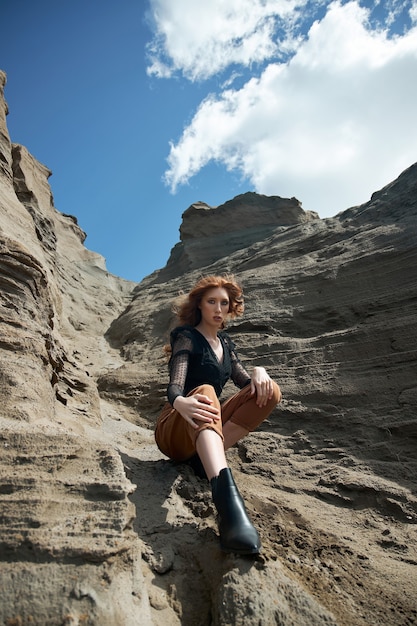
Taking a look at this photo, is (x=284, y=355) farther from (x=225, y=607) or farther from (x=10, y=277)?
(x=225, y=607)

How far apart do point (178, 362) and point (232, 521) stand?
1.28 meters

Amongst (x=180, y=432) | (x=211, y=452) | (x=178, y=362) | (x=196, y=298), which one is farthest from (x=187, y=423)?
(x=196, y=298)

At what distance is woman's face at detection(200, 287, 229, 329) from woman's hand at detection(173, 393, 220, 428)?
100 centimetres

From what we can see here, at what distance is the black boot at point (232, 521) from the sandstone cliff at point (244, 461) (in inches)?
3.0

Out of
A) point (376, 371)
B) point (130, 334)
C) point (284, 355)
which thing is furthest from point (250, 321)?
point (130, 334)

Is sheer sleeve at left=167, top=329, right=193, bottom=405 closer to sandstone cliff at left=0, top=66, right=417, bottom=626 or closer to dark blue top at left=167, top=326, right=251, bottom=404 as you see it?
dark blue top at left=167, top=326, right=251, bottom=404

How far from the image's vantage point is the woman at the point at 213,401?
7.09 ft

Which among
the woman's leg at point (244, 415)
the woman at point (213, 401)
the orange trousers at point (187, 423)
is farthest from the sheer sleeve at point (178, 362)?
the woman's leg at point (244, 415)

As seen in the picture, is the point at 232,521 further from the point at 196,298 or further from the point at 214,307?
the point at 196,298

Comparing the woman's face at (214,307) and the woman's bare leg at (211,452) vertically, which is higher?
the woman's face at (214,307)

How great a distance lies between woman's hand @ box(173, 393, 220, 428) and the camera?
2543mm

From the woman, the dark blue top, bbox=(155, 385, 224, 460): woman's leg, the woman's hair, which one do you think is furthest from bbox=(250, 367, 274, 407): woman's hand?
the woman's hair

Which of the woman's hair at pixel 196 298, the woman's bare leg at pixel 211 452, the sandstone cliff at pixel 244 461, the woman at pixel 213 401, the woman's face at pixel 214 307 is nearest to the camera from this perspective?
the sandstone cliff at pixel 244 461

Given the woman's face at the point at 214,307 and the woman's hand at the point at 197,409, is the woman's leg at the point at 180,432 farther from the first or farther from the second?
the woman's face at the point at 214,307
